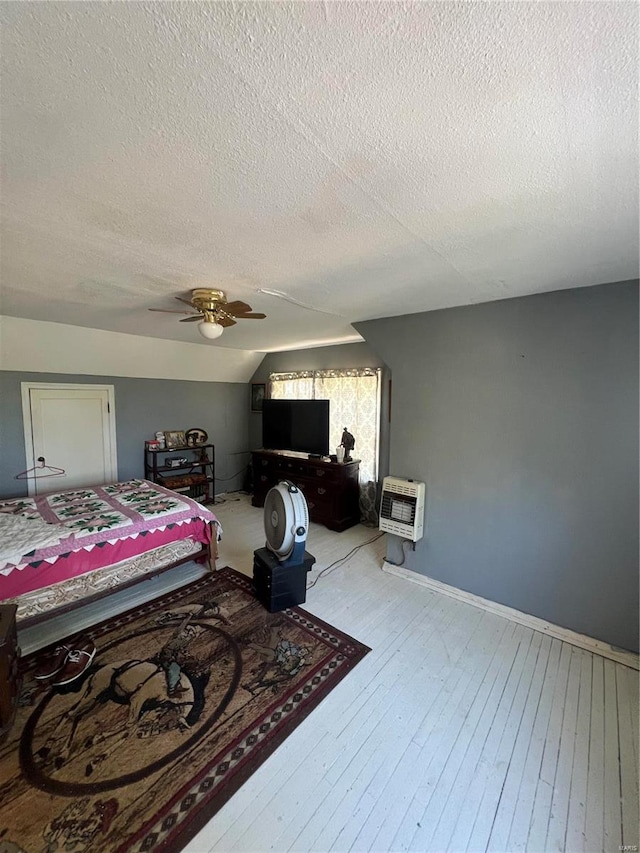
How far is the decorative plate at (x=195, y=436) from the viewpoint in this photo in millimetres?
4995

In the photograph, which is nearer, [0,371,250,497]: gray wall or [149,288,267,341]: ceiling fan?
[149,288,267,341]: ceiling fan

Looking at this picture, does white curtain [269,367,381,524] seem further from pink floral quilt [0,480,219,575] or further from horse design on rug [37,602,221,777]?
horse design on rug [37,602,221,777]

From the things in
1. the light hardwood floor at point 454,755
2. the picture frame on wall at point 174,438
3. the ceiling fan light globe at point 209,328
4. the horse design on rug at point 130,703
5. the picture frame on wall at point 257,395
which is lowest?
the light hardwood floor at point 454,755

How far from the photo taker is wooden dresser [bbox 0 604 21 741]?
1608 millimetres

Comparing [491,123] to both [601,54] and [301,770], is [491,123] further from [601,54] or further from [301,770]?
[301,770]

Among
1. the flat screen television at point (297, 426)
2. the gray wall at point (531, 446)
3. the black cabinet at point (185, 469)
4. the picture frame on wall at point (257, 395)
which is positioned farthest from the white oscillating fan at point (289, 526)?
the picture frame on wall at point (257, 395)

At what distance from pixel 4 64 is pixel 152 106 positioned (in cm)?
27

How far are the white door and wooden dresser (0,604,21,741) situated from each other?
8.07 ft

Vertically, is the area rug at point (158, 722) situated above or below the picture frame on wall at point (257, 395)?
below

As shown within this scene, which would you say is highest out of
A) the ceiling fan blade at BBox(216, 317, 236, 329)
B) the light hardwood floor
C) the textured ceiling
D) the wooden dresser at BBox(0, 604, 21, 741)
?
the textured ceiling

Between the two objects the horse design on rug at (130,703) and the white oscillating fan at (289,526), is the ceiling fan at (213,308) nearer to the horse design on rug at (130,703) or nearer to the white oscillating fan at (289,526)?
the white oscillating fan at (289,526)

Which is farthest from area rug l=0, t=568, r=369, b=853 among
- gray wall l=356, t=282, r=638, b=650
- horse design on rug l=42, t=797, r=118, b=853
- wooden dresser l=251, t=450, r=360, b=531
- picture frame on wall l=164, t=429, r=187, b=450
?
picture frame on wall l=164, t=429, r=187, b=450

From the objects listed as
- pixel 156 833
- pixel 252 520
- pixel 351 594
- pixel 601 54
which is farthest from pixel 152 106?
pixel 252 520

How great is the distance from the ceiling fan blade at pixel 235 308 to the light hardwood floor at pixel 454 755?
2.27m
